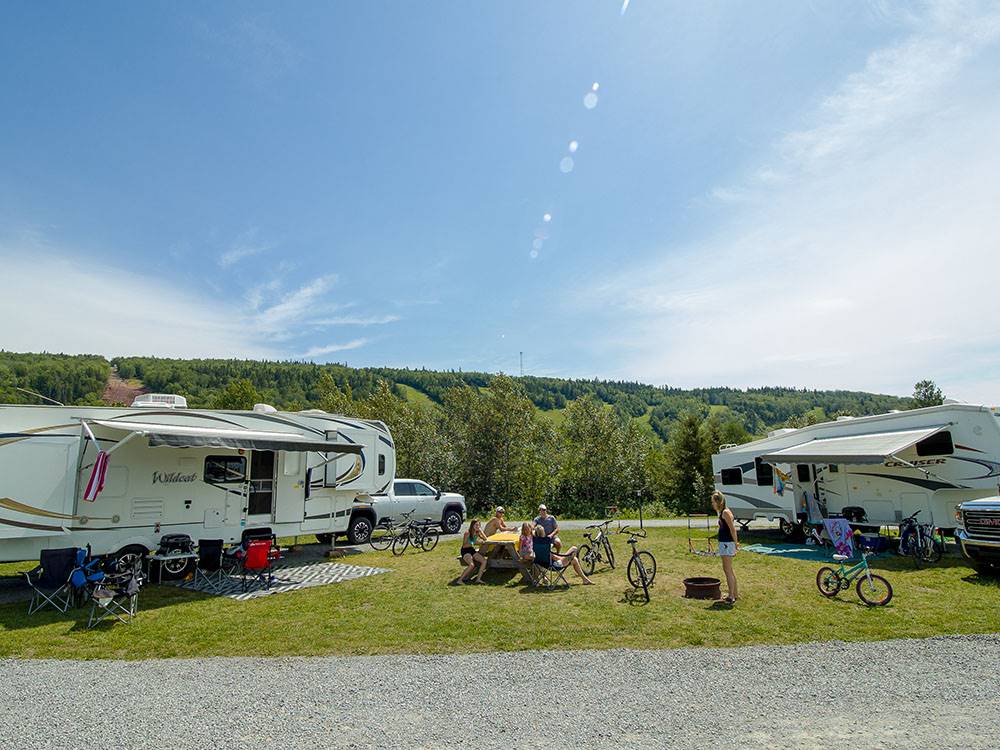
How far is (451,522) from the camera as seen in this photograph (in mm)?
16625

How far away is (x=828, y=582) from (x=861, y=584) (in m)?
0.50

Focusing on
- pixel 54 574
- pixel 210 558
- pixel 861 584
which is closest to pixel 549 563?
pixel 861 584

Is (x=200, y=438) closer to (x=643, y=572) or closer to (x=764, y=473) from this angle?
(x=643, y=572)

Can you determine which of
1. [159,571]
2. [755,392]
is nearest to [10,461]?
[159,571]

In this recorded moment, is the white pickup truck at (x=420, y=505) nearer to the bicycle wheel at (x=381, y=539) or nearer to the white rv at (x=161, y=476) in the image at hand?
the bicycle wheel at (x=381, y=539)

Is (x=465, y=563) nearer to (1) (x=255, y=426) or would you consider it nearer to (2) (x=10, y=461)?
(1) (x=255, y=426)

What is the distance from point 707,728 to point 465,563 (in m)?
6.09

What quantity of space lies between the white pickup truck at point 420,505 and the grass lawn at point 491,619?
5.71 m

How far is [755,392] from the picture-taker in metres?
127

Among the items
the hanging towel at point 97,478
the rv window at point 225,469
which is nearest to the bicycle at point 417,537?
the rv window at point 225,469

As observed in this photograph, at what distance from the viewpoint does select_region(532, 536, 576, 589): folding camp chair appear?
28.6 feet

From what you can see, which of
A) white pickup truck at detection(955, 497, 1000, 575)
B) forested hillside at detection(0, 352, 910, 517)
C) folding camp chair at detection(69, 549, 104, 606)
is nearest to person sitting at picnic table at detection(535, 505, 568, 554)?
folding camp chair at detection(69, 549, 104, 606)

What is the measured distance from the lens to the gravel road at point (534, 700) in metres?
3.77

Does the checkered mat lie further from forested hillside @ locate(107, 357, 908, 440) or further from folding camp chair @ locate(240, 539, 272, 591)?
forested hillside @ locate(107, 357, 908, 440)
